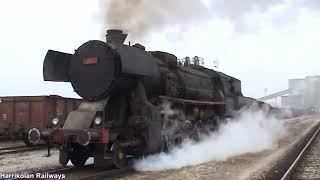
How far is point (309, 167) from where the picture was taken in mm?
12680

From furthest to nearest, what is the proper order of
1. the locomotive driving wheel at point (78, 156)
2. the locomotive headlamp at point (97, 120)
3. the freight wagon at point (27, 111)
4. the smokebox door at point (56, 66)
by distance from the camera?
the freight wagon at point (27, 111), the smokebox door at point (56, 66), the locomotive driving wheel at point (78, 156), the locomotive headlamp at point (97, 120)

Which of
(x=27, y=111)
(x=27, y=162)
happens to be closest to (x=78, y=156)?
(x=27, y=162)

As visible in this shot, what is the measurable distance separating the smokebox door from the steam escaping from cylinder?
295 cm

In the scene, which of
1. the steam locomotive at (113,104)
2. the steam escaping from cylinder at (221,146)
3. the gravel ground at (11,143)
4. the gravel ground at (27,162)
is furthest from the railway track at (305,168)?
the gravel ground at (11,143)

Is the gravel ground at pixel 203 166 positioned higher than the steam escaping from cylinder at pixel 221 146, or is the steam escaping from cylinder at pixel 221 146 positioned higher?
the steam escaping from cylinder at pixel 221 146

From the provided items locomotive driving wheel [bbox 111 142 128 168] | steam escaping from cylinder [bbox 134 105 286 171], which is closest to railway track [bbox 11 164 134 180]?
locomotive driving wheel [bbox 111 142 128 168]

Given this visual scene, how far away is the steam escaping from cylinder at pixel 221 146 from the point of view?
40.4 feet

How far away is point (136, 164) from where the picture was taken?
11.7m

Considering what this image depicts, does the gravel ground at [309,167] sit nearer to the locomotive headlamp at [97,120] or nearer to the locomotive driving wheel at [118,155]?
the locomotive driving wheel at [118,155]

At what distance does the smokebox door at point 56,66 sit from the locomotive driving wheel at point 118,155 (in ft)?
8.03

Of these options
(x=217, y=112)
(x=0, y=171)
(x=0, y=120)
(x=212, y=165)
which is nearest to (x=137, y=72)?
(x=212, y=165)

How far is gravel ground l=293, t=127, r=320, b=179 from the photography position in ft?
36.2

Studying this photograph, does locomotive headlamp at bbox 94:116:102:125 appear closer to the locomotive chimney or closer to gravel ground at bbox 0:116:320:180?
gravel ground at bbox 0:116:320:180

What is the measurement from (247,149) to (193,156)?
3780 millimetres
